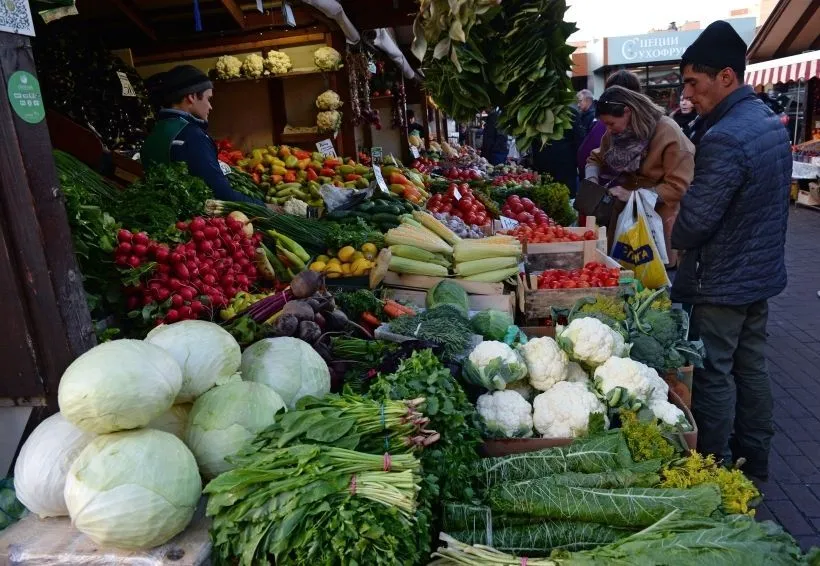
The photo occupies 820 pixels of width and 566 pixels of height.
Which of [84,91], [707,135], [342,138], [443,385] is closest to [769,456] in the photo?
[707,135]

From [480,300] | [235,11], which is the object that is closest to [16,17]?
[480,300]

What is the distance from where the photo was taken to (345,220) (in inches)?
176

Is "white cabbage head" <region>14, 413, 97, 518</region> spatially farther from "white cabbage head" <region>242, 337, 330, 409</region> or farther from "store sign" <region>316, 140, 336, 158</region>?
"store sign" <region>316, 140, 336, 158</region>

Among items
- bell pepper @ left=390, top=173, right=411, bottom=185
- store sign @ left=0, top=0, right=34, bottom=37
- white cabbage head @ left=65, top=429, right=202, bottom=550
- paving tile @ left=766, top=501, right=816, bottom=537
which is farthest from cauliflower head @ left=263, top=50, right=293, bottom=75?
paving tile @ left=766, top=501, right=816, bottom=537

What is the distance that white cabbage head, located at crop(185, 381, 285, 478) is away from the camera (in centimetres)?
166

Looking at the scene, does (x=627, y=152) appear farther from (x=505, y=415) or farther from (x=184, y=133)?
(x=184, y=133)

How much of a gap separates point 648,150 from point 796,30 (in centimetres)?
1272

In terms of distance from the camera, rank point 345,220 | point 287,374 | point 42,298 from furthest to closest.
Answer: point 345,220 < point 287,374 < point 42,298

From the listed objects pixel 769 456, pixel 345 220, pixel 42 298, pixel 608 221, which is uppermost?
pixel 42 298

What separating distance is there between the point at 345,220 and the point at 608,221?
2438mm

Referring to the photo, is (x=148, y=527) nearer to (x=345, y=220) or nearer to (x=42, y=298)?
(x=42, y=298)

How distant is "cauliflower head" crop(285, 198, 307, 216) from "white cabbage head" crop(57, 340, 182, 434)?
3.39m

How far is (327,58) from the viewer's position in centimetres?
619

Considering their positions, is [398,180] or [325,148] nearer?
[398,180]
